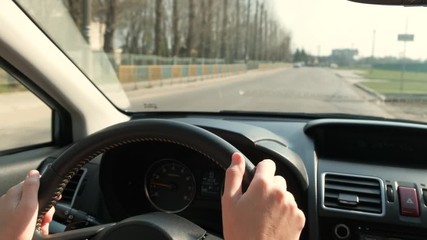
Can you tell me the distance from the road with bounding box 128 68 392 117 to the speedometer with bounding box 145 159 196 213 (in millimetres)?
1043

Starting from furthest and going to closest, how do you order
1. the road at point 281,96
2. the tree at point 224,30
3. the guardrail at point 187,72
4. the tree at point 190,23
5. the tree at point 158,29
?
the tree at point 158,29 < the tree at point 190,23 < the tree at point 224,30 < the guardrail at point 187,72 < the road at point 281,96

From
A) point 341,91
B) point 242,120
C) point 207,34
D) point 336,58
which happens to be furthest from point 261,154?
point 207,34

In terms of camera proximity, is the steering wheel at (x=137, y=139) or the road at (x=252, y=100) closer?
the steering wheel at (x=137, y=139)

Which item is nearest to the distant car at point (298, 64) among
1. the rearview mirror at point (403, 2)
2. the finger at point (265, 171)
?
the rearview mirror at point (403, 2)

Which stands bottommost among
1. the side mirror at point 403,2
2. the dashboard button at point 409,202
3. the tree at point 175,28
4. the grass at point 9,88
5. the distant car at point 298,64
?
the dashboard button at point 409,202

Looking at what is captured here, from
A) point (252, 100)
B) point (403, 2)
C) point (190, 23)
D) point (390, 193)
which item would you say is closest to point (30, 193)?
point (403, 2)

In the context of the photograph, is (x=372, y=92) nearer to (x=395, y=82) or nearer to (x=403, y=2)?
(x=395, y=82)

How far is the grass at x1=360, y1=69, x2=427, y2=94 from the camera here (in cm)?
414

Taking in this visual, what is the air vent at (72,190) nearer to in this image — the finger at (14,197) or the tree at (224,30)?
the finger at (14,197)

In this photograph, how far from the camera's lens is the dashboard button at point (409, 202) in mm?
2664

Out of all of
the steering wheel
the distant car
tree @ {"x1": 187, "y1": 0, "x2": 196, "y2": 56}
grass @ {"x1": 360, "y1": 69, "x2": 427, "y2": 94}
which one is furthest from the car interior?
tree @ {"x1": 187, "y1": 0, "x2": 196, "y2": 56}

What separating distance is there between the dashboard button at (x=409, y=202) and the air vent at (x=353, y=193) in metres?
0.11

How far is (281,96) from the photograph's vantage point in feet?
18.7

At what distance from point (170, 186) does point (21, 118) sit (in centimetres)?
138
